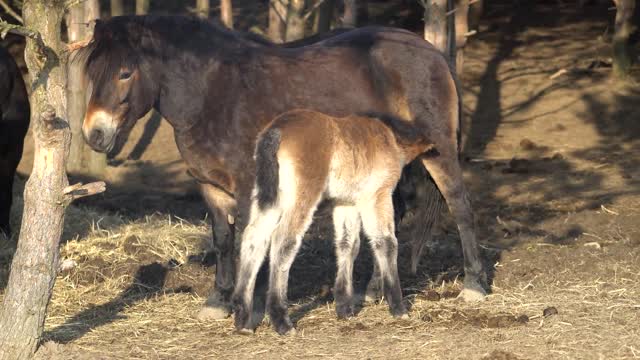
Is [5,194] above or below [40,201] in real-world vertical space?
below

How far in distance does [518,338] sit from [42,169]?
3048 mm

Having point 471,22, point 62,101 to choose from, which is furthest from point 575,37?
point 62,101

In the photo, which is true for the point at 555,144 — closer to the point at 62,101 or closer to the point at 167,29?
the point at 167,29

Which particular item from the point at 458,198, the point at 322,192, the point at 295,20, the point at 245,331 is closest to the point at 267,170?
the point at 322,192

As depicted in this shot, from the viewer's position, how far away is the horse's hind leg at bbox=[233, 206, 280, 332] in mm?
6875

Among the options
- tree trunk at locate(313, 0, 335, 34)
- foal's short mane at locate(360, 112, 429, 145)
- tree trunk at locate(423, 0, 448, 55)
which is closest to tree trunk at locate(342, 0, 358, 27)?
tree trunk at locate(313, 0, 335, 34)

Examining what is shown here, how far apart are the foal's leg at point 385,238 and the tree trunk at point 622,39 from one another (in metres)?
9.96

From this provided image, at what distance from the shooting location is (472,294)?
25.9 ft

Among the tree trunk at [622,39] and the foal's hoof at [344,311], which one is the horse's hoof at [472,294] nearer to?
the foal's hoof at [344,311]

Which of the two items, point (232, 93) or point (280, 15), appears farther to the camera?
point (280, 15)

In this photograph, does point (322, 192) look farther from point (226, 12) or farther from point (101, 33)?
point (226, 12)

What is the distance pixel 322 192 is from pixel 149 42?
1.64m

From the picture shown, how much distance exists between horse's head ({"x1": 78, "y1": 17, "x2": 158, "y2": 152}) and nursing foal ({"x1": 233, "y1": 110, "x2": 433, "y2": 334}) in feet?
3.45

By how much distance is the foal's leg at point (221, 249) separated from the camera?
7.63 meters
